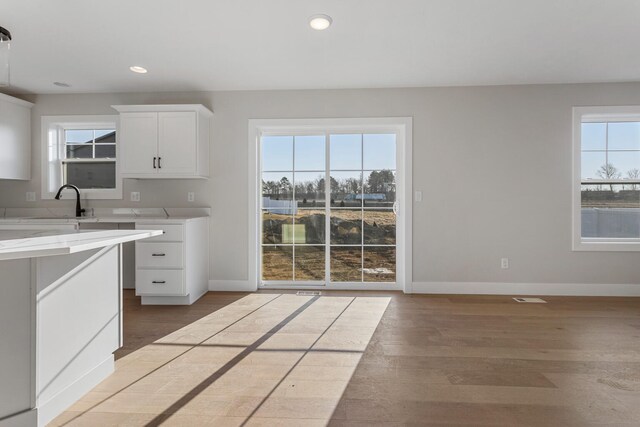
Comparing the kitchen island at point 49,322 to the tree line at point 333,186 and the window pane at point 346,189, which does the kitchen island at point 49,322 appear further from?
the window pane at point 346,189

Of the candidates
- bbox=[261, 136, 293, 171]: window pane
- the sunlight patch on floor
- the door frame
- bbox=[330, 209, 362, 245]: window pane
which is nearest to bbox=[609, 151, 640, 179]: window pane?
the door frame

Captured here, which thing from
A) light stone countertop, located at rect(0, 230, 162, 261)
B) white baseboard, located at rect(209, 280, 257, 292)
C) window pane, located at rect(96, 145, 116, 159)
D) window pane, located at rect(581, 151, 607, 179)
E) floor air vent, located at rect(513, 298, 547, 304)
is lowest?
floor air vent, located at rect(513, 298, 547, 304)

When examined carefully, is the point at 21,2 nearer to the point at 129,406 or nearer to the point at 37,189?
the point at 37,189

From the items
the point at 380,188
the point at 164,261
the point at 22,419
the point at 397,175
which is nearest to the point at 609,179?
the point at 397,175

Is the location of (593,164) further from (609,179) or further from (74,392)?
(74,392)

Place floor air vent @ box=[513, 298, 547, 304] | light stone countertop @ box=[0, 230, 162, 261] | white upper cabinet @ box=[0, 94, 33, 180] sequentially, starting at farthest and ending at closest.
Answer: white upper cabinet @ box=[0, 94, 33, 180] < floor air vent @ box=[513, 298, 547, 304] < light stone countertop @ box=[0, 230, 162, 261]

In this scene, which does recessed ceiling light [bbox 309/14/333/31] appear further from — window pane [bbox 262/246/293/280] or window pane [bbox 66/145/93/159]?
window pane [bbox 66/145/93/159]

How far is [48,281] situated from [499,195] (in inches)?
154

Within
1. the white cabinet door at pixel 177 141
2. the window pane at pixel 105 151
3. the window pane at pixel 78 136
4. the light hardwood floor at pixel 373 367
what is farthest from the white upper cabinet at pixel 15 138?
the light hardwood floor at pixel 373 367

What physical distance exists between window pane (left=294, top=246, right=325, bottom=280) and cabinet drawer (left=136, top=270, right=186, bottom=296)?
4.33ft

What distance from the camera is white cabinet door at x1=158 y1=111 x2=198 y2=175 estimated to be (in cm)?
337

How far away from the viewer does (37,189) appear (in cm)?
375

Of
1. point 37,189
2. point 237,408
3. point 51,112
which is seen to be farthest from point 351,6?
point 37,189

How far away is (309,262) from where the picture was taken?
12.5 ft
